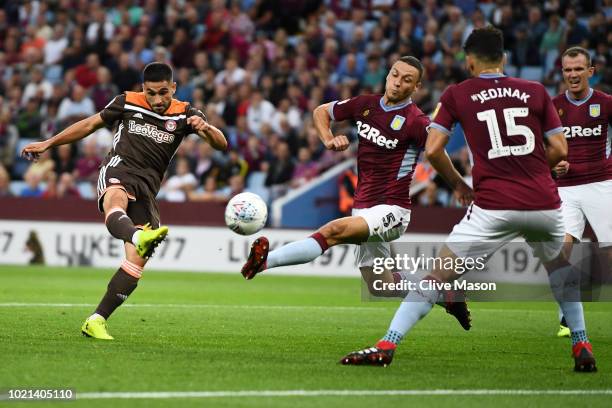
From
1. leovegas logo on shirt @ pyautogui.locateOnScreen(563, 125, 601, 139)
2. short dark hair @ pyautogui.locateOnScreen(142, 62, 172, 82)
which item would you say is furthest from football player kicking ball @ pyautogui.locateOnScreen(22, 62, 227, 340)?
leovegas logo on shirt @ pyautogui.locateOnScreen(563, 125, 601, 139)

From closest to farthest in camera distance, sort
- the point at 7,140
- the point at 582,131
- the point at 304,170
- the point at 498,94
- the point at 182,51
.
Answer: the point at 498,94, the point at 582,131, the point at 304,170, the point at 7,140, the point at 182,51

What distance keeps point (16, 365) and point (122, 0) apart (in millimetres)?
20315

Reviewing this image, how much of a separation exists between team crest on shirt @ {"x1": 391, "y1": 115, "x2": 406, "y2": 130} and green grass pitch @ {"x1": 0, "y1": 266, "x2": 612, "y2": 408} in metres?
1.87

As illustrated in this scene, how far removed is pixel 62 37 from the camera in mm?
25578

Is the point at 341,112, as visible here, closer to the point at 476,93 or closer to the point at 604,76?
the point at 476,93

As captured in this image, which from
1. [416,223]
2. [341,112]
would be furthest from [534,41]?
[341,112]

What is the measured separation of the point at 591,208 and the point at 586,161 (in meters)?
0.47

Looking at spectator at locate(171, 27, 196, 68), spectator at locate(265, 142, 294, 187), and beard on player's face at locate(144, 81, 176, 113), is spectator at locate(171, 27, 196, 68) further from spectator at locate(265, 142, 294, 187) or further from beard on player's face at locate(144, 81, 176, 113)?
beard on player's face at locate(144, 81, 176, 113)

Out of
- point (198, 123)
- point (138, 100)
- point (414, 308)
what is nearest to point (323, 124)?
point (198, 123)

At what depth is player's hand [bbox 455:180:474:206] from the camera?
7.54 meters

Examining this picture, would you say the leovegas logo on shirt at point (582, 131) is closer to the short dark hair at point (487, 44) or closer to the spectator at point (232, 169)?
the short dark hair at point (487, 44)

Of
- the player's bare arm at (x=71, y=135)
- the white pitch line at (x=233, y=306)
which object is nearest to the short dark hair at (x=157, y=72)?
the player's bare arm at (x=71, y=135)

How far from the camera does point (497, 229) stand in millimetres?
7461

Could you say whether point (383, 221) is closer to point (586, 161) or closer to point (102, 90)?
point (586, 161)
